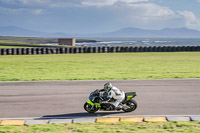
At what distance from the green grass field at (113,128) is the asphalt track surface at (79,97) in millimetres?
1221

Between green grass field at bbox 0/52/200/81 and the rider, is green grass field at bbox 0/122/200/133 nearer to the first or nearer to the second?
the rider

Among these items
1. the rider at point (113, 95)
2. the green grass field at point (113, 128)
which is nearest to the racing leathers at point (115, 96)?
the rider at point (113, 95)

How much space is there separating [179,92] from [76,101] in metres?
4.42

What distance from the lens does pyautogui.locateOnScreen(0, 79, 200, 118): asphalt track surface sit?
10.0 m

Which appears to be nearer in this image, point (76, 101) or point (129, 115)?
point (129, 115)

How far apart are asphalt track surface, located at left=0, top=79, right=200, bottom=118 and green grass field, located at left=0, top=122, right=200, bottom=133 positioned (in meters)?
1.22

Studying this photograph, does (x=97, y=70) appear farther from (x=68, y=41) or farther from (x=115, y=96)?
(x=68, y=41)

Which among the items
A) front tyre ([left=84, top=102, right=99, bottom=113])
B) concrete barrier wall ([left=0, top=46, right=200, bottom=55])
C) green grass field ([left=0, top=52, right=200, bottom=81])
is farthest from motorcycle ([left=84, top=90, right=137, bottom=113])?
concrete barrier wall ([left=0, top=46, right=200, bottom=55])

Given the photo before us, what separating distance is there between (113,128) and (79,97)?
4.37 meters

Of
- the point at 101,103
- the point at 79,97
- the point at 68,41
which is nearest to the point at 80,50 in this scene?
the point at 79,97

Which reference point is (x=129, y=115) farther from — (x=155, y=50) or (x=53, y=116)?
(x=155, y=50)

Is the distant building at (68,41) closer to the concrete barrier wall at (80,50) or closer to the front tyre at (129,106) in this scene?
the concrete barrier wall at (80,50)

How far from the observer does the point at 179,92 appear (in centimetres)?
1321

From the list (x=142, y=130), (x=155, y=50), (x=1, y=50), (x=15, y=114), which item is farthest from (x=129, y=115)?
(x=155, y=50)
